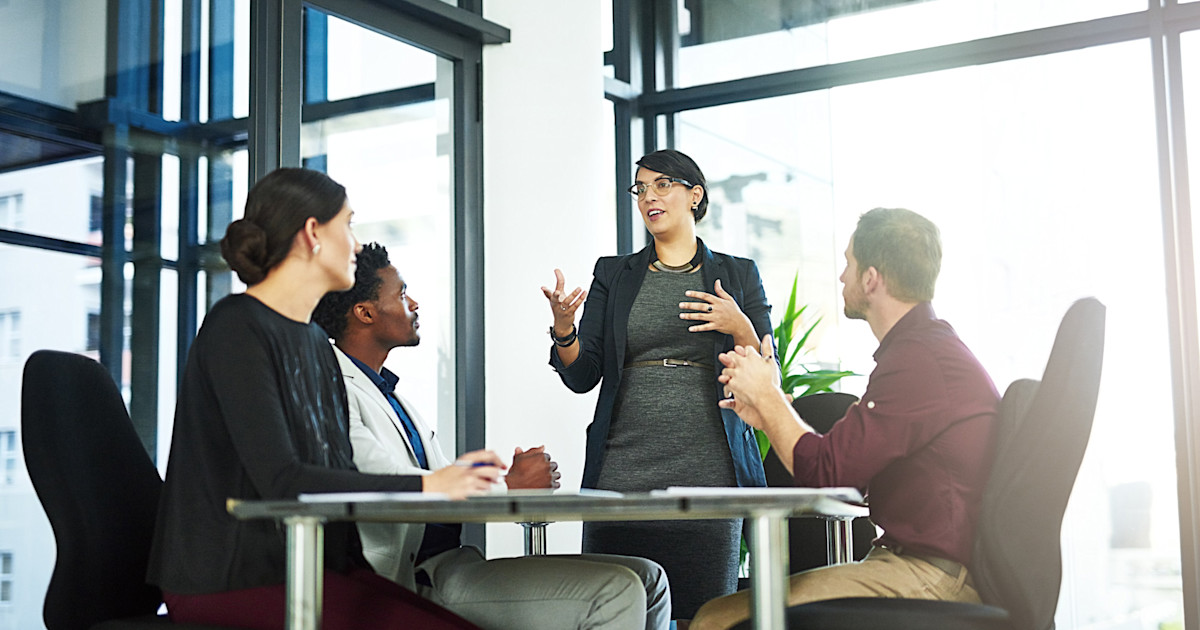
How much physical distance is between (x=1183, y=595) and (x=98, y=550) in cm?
366

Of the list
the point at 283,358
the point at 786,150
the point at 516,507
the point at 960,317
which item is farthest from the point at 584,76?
the point at 516,507

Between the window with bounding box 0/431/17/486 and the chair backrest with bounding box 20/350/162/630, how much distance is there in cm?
88

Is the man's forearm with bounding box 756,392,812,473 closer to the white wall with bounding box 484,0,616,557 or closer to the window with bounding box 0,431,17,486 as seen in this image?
the window with bounding box 0,431,17,486

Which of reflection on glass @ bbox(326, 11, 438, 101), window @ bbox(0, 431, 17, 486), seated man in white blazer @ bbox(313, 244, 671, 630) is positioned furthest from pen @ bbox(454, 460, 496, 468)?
reflection on glass @ bbox(326, 11, 438, 101)

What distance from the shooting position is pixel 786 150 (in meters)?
4.93

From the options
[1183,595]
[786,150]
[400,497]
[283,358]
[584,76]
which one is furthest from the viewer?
[786,150]

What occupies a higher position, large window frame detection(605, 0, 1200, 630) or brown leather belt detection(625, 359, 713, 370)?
large window frame detection(605, 0, 1200, 630)

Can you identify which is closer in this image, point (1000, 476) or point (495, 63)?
point (1000, 476)

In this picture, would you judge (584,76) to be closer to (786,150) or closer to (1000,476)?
(786,150)

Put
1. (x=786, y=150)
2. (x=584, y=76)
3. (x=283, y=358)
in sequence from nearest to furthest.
A: 1. (x=283, y=358)
2. (x=584, y=76)
3. (x=786, y=150)

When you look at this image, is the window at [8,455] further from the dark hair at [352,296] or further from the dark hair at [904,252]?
the dark hair at [904,252]

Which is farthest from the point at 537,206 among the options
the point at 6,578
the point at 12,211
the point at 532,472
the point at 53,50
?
the point at 6,578

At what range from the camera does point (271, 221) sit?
Result: 6.08 feet

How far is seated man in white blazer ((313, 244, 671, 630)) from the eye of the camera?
203cm
